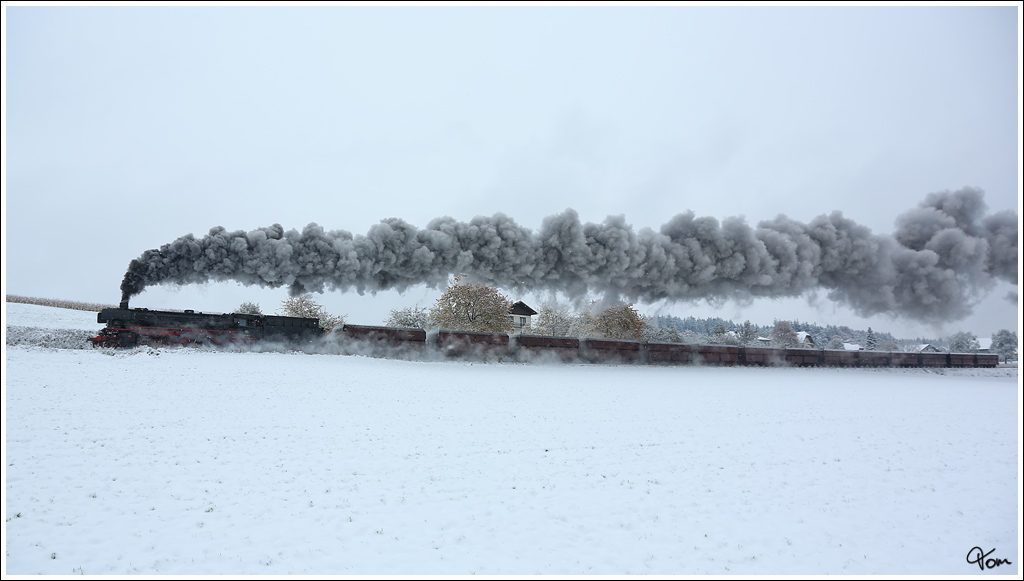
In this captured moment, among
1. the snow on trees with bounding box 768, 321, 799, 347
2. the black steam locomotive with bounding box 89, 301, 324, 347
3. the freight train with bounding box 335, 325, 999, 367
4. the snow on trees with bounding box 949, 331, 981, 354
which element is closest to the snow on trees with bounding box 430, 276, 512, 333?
the freight train with bounding box 335, 325, 999, 367

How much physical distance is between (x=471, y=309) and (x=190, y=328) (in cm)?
2214

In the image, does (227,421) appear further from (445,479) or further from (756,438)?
(756,438)

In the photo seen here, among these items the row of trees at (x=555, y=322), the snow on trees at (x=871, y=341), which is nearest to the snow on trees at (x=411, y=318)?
the row of trees at (x=555, y=322)

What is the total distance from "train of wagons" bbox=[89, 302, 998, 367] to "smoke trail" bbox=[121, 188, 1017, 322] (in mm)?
2356

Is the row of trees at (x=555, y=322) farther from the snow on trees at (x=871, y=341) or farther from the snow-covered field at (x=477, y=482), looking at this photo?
the snow-covered field at (x=477, y=482)

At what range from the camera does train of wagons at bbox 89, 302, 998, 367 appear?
909 inches

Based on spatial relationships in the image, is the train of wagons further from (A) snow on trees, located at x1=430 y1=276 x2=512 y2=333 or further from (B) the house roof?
(B) the house roof

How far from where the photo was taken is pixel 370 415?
13.3m

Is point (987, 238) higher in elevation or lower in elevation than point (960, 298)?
higher

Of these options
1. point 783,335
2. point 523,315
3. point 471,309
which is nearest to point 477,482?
point 471,309

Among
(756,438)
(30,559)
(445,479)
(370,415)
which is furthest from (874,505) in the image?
(30,559)

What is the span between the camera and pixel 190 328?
77.9 ft

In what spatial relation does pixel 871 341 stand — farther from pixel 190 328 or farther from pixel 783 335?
pixel 190 328

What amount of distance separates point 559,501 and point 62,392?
49.2ft
